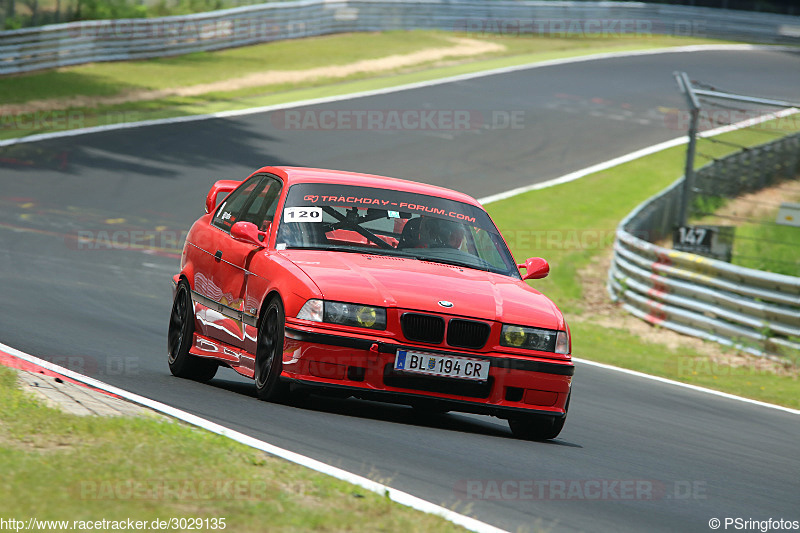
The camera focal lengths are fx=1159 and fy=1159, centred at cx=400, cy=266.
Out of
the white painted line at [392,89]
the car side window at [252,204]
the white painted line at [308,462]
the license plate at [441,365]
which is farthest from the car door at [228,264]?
the white painted line at [392,89]

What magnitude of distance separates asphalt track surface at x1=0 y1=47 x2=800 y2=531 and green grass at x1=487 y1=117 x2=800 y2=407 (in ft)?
3.31

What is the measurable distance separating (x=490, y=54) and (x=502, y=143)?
13.3m

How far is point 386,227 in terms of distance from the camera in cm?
787

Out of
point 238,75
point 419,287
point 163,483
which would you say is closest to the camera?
point 163,483

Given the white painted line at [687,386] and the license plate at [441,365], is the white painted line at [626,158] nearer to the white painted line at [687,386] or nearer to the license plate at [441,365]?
the white painted line at [687,386]

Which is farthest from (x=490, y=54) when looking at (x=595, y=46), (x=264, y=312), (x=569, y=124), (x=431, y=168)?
(x=264, y=312)

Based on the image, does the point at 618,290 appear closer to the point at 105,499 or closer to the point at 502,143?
the point at 502,143

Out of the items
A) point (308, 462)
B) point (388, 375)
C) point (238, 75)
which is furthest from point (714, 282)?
point (238, 75)

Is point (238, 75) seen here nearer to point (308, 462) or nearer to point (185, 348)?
point (185, 348)

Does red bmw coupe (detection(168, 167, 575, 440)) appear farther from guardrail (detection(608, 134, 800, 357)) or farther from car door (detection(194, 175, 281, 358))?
guardrail (detection(608, 134, 800, 357))

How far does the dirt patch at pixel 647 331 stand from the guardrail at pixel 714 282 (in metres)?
0.12

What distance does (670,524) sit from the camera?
5207 millimetres

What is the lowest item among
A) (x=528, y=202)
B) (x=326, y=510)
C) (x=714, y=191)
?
(x=528, y=202)

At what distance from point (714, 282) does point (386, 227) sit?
7.88 m
